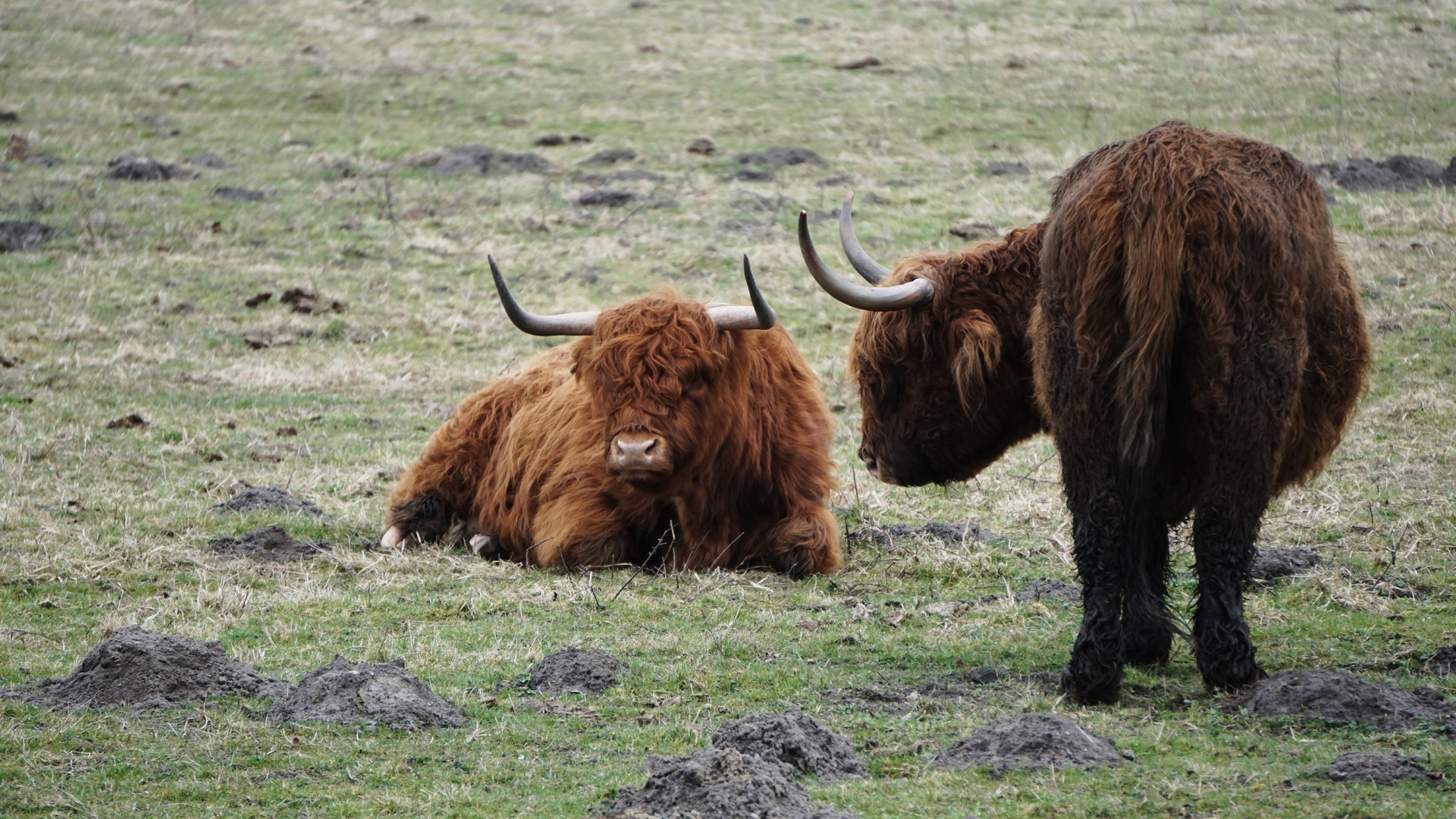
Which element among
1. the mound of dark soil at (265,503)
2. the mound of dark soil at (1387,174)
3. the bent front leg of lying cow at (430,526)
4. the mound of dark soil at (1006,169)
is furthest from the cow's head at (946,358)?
the mound of dark soil at (1006,169)

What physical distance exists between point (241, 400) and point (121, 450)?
5.70 feet

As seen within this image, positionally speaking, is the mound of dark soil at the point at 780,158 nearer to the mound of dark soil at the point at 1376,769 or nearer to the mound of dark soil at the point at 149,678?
the mound of dark soil at the point at 149,678

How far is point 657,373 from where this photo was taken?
6188 millimetres

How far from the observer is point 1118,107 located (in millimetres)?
17391

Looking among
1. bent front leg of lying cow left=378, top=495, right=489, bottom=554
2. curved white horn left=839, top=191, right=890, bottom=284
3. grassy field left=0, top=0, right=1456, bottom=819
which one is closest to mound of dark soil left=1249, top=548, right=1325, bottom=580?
grassy field left=0, top=0, right=1456, bottom=819

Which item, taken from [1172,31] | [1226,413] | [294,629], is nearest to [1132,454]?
[1226,413]

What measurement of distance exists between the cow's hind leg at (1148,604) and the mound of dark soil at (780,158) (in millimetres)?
11554

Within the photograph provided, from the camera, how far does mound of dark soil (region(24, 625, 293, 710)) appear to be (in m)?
4.23

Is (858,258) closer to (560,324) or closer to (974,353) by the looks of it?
(974,353)

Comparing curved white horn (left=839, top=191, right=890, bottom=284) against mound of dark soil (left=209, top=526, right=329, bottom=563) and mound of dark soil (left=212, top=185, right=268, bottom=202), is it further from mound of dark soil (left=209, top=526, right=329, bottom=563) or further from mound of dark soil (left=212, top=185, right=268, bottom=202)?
mound of dark soil (left=212, top=185, right=268, bottom=202)

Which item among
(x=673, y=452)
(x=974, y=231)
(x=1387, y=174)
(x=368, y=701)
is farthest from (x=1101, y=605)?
(x=1387, y=174)

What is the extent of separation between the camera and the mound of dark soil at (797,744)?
3586 millimetres

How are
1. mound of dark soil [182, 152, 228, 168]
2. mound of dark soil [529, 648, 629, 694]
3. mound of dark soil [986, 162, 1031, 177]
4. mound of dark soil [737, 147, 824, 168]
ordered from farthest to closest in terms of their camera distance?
mound of dark soil [182, 152, 228, 168], mound of dark soil [737, 147, 824, 168], mound of dark soil [986, 162, 1031, 177], mound of dark soil [529, 648, 629, 694]

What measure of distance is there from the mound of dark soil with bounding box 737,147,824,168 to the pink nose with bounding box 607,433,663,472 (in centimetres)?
1016
